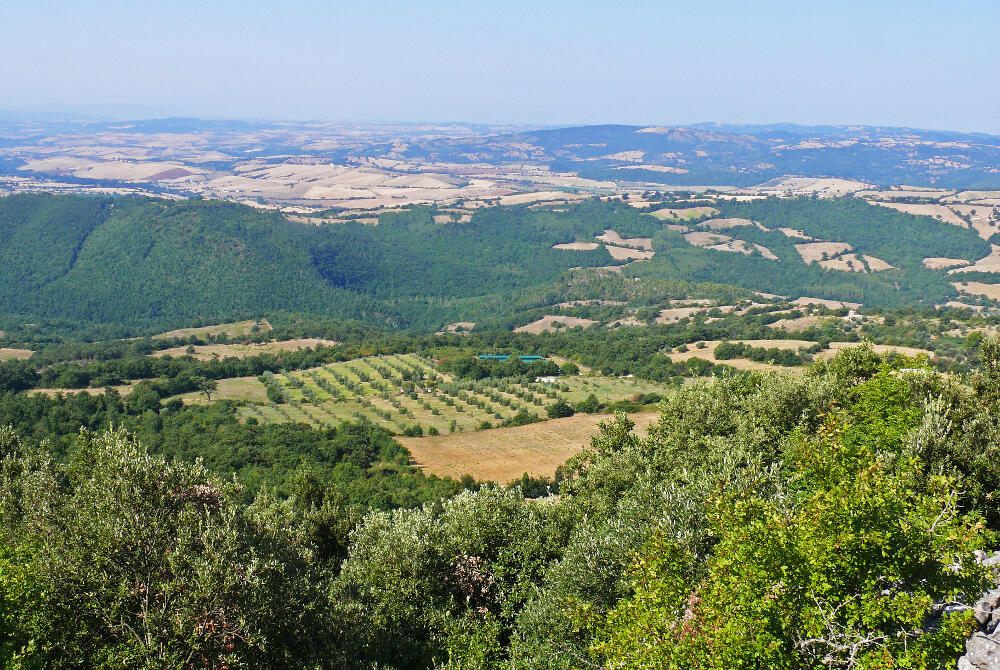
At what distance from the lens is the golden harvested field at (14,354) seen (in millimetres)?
155750

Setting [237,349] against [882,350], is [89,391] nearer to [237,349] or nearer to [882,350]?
[237,349]

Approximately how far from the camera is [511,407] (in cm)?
11069

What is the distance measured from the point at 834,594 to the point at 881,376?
3138 centimetres

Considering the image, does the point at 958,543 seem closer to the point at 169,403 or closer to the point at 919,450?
the point at 919,450

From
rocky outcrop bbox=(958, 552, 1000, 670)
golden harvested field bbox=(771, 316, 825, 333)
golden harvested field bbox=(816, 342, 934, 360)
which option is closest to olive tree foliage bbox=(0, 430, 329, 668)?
rocky outcrop bbox=(958, 552, 1000, 670)

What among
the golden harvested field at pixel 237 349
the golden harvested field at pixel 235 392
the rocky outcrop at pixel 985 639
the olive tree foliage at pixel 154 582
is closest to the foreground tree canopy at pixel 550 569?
the olive tree foliage at pixel 154 582

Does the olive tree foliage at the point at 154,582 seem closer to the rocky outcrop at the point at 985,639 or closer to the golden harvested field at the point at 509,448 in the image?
the rocky outcrop at the point at 985,639

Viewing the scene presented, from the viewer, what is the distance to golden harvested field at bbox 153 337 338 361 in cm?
16238

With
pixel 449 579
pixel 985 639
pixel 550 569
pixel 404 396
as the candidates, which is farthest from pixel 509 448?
pixel 985 639

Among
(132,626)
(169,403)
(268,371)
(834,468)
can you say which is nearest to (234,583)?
(132,626)

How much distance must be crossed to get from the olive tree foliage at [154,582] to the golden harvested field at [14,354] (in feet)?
533

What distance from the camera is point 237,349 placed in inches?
6673

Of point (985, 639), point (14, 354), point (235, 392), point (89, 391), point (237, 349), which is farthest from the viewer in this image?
point (237, 349)

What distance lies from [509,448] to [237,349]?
10739cm
